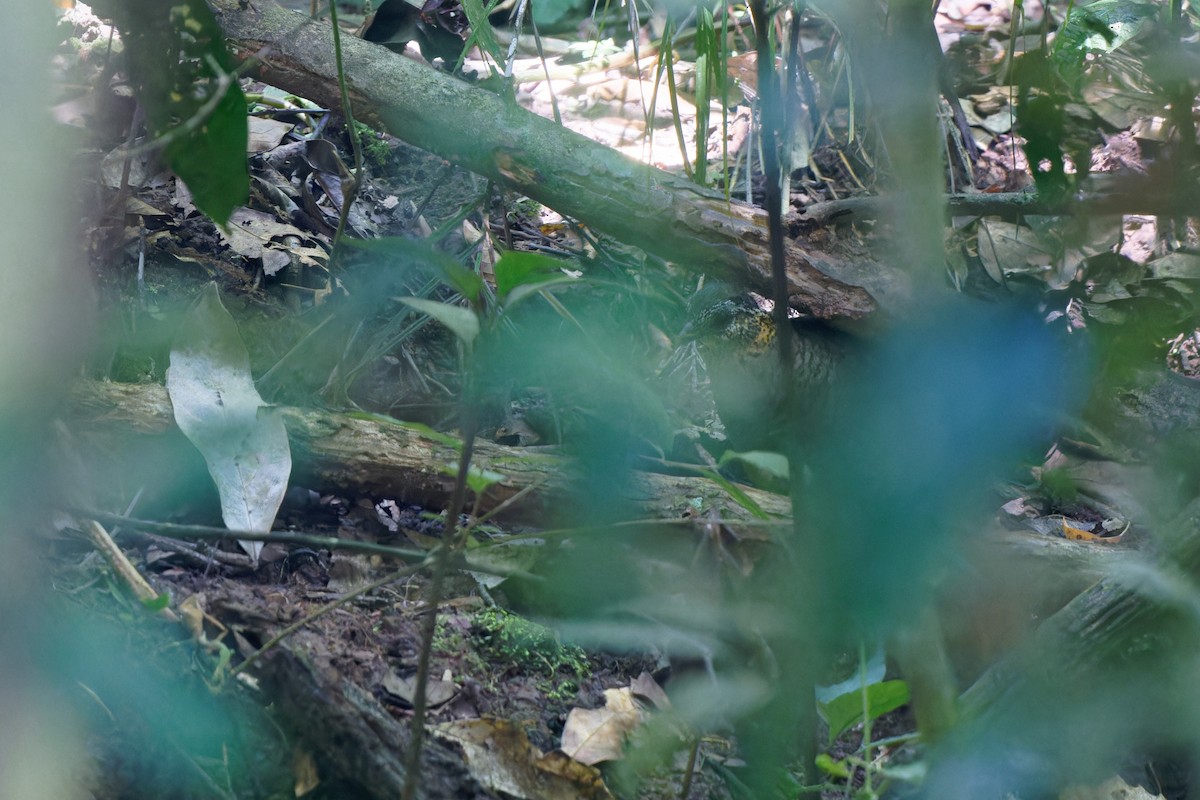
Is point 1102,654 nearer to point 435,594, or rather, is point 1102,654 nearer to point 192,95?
point 435,594

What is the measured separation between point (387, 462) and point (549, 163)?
1127 millimetres

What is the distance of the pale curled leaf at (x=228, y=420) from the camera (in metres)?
1.72

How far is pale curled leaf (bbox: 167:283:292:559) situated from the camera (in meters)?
1.72

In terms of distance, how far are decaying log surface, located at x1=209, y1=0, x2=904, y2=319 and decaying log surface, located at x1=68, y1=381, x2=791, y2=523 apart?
891mm

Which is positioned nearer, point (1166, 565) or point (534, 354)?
point (534, 354)

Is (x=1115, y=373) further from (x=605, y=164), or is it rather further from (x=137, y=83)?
(x=605, y=164)

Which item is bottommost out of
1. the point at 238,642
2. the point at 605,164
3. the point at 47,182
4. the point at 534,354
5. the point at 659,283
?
the point at 238,642

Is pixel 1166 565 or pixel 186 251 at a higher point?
pixel 1166 565

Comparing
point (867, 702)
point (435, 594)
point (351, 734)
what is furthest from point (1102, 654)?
point (351, 734)

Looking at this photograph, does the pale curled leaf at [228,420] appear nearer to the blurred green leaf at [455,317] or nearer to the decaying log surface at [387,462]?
the decaying log surface at [387,462]

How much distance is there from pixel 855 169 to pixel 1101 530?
7.11ft

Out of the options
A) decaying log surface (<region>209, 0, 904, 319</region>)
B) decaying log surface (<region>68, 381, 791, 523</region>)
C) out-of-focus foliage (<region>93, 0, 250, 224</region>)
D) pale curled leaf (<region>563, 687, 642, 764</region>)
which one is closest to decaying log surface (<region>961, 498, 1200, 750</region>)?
pale curled leaf (<region>563, 687, 642, 764</region>)

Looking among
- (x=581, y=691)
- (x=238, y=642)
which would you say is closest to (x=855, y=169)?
(x=581, y=691)

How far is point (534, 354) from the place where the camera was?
85cm
